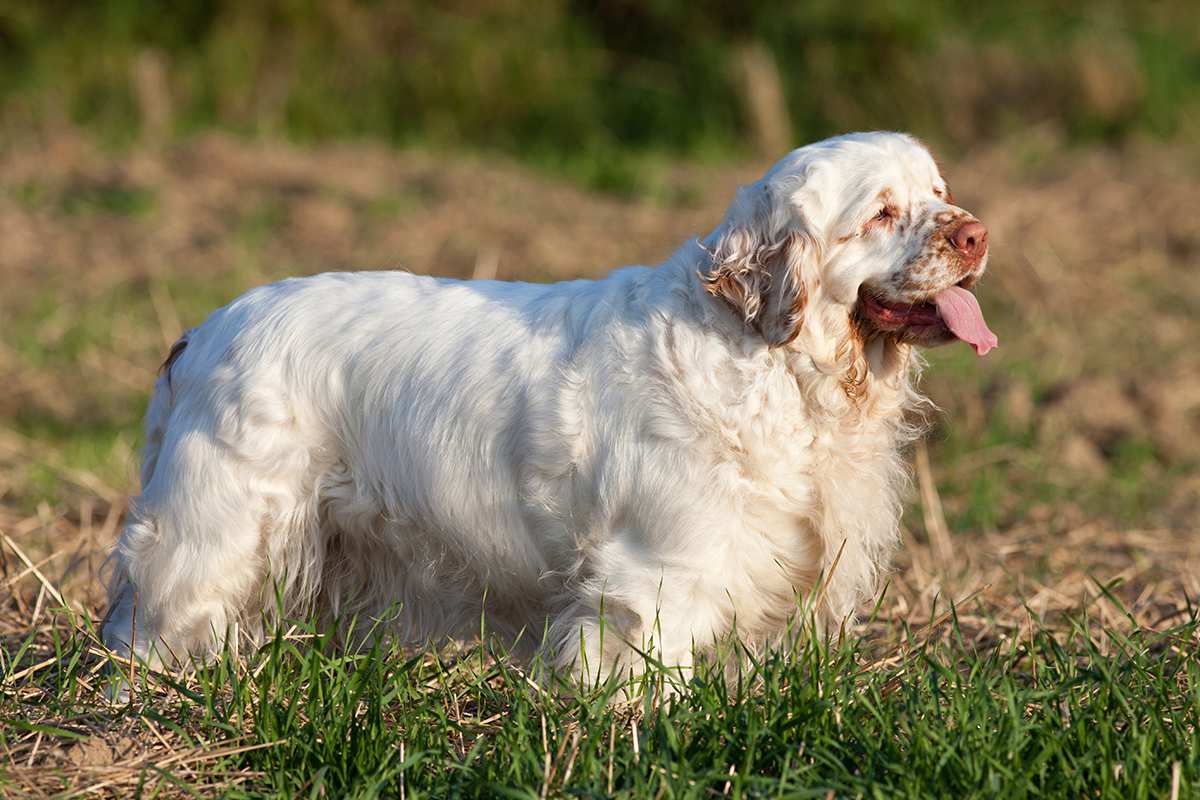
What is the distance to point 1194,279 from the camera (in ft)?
28.1

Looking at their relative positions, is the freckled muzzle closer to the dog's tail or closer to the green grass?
the green grass

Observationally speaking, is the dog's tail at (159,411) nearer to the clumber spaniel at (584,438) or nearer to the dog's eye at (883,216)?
the clumber spaniel at (584,438)

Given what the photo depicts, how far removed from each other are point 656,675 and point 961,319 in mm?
998

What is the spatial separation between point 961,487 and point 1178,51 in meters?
8.26

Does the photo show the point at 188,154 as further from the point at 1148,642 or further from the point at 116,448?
the point at 1148,642

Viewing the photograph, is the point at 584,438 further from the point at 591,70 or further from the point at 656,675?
the point at 591,70

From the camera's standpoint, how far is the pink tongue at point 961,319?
3.22 m

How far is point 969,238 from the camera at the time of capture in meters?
3.20

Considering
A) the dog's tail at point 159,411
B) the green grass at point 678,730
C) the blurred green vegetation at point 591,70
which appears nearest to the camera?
the green grass at point 678,730

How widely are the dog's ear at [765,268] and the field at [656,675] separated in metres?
0.65

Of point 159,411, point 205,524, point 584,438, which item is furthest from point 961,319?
point 159,411

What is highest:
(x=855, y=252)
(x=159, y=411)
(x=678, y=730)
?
(x=855, y=252)

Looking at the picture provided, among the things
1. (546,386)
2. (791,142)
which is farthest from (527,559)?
(791,142)

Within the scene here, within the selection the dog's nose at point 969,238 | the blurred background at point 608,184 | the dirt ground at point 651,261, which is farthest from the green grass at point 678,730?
the blurred background at point 608,184
